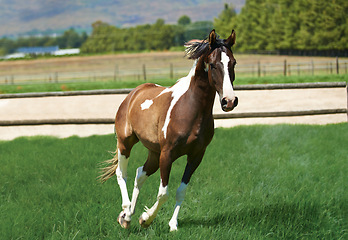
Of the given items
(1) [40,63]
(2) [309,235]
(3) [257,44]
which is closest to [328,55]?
(3) [257,44]

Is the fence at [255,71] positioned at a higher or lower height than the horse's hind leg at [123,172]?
lower

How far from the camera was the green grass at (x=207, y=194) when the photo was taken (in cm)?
404

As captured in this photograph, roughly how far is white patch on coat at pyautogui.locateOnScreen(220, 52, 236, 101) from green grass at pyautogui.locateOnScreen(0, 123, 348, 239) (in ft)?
5.06

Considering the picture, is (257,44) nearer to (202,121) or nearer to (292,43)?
(292,43)

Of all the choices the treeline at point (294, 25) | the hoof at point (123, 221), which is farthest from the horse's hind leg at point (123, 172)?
the treeline at point (294, 25)

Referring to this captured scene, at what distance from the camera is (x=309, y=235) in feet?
13.5

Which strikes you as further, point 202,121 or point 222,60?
point 202,121

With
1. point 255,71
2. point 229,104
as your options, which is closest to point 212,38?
point 229,104

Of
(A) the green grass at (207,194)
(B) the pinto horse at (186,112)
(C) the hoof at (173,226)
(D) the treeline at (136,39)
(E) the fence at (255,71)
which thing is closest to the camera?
(B) the pinto horse at (186,112)

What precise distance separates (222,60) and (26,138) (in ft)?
25.5

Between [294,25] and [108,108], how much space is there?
42.4 m

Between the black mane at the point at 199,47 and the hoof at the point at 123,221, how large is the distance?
1.82 m

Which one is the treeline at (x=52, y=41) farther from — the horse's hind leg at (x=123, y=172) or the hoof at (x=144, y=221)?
the hoof at (x=144, y=221)

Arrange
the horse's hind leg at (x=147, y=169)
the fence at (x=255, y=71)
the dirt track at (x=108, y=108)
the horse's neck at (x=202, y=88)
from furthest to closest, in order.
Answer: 1. the fence at (x=255, y=71)
2. the dirt track at (x=108, y=108)
3. the horse's hind leg at (x=147, y=169)
4. the horse's neck at (x=202, y=88)
